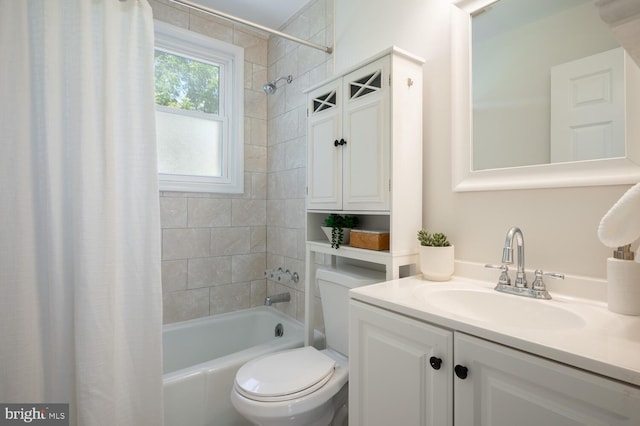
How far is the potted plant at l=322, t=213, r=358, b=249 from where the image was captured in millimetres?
1537

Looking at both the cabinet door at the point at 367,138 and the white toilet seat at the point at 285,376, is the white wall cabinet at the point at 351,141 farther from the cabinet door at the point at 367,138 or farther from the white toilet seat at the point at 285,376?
the white toilet seat at the point at 285,376

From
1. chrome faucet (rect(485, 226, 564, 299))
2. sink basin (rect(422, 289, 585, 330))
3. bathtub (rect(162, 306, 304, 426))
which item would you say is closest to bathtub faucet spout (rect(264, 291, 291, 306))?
bathtub (rect(162, 306, 304, 426))

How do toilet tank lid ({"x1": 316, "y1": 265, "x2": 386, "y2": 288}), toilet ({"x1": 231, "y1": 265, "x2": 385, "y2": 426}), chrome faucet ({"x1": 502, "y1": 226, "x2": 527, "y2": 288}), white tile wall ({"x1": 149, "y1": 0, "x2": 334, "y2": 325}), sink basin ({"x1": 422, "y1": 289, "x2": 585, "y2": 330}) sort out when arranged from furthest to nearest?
white tile wall ({"x1": 149, "y1": 0, "x2": 334, "y2": 325}) → toilet tank lid ({"x1": 316, "y1": 265, "x2": 386, "y2": 288}) → toilet ({"x1": 231, "y1": 265, "x2": 385, "y2": 426}) → chrome faucet ({"x1": 502, "y1": 226, "x2": 527, "y2": 288}) → sink basin ({"x1": 422, "y1": 289, "x2": 585, "y2": 330})

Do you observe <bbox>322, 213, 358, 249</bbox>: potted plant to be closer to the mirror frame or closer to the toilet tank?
the toilet tank

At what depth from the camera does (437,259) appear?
1219 mm

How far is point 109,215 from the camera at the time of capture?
3.80 ft

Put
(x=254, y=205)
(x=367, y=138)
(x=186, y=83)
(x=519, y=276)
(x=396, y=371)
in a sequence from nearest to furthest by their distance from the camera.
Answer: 1. (x=396, y=371)
2. (x=519, y=276)
3. (x=367, y=138)
4. (x=186, y=83)
5. (x=254, y=205)

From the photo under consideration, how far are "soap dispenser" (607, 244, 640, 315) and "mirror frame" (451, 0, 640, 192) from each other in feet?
0.76

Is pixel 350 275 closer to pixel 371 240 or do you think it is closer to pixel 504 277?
pixel 371 240

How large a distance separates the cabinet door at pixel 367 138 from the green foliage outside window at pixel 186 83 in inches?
55.1

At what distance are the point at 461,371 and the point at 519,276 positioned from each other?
0.46 meters

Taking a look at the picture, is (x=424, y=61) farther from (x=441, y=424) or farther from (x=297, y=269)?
(x=297, y=269)

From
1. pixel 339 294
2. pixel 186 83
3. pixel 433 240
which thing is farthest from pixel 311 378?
pixel 186 83

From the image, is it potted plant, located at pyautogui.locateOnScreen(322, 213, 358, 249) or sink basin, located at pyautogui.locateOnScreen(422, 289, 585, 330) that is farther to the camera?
potted plant, located at pyautogui.locateOnScreen(322, 213, 358, 249)
